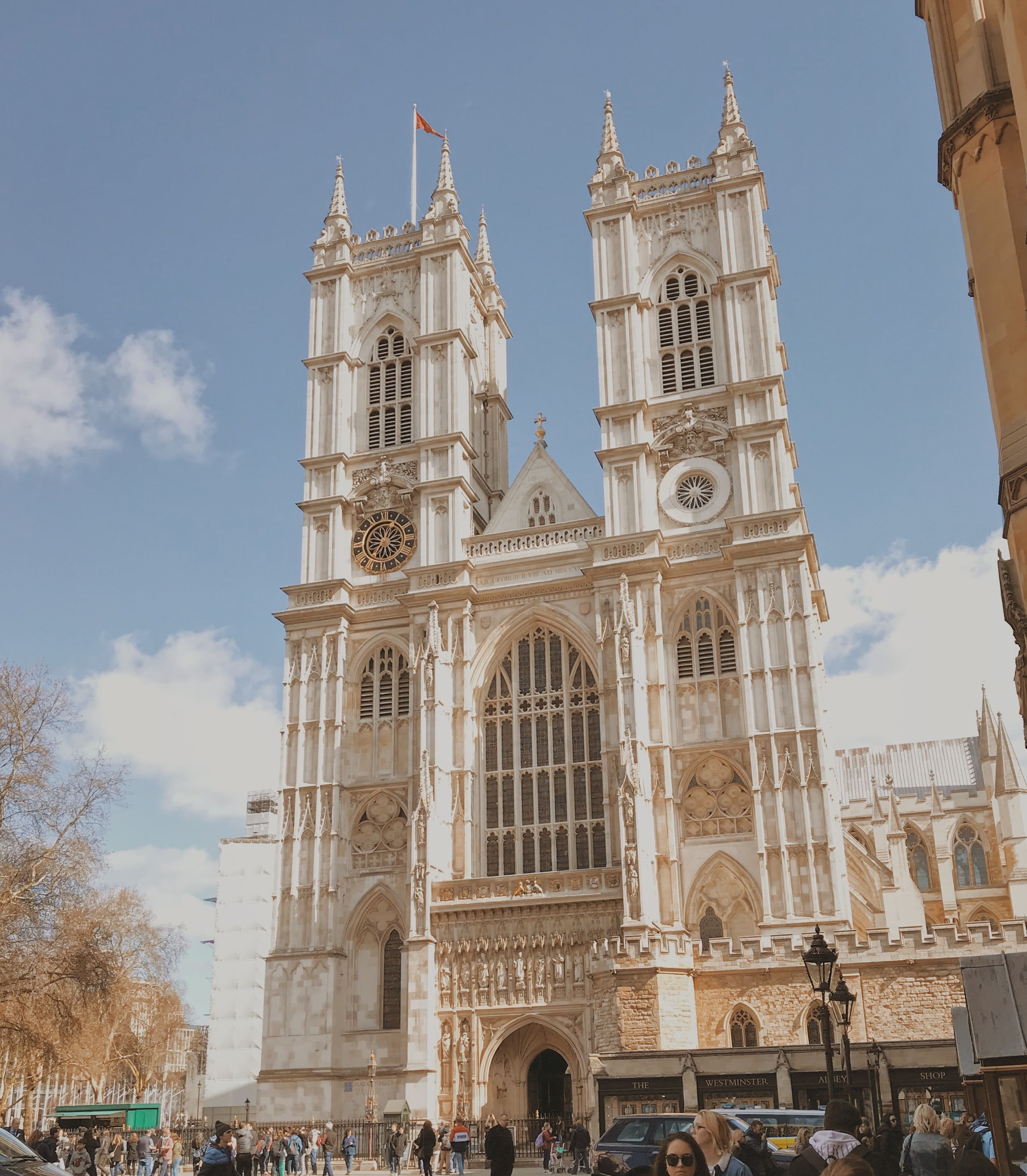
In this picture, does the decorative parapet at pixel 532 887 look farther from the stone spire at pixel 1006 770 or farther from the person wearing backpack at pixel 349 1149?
the stone spire at pixel 1006 770

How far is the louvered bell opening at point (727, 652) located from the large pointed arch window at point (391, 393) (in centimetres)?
1329

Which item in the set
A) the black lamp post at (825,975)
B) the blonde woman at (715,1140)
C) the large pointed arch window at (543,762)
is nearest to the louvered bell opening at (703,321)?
the large pointed arch window at (543,762)

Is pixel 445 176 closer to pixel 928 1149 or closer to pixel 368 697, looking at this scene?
pixel 368 697

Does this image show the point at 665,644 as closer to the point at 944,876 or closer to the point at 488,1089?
the point at 488,1089

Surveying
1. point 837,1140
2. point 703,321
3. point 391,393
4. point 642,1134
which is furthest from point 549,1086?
point 837,1140

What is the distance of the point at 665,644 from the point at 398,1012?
43.7 feet

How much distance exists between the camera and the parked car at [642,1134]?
15.1m

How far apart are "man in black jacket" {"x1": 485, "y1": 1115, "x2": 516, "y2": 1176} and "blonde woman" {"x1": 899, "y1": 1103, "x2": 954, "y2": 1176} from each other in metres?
6.76

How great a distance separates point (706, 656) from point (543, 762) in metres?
5.91

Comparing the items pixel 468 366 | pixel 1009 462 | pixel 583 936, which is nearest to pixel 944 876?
pixel 583 936

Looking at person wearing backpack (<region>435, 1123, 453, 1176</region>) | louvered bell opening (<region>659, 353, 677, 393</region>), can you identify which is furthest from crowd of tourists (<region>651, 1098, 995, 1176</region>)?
louvered bell opening (<region>659, 353, 677, 393</region>)

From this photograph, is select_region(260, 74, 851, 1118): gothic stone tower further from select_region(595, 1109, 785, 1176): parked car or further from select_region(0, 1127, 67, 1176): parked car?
select_region(0, 1127, 67, 1176): parked car

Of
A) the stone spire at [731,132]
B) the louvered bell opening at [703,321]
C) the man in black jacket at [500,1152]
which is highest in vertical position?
the stone spire at [731,132]

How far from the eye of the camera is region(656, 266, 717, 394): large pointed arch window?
137 ft
